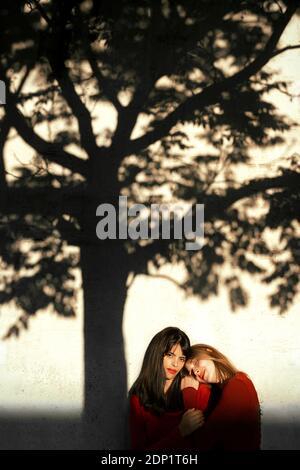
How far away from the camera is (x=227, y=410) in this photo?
6512mm

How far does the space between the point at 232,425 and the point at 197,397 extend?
47 cm

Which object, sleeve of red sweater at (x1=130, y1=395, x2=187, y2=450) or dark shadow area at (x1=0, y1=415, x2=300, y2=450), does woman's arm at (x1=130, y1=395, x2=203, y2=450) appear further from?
dark shadow area at (x1=0, y1=415, x2=300, y2=450)

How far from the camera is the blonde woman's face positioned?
A: 6727 mm

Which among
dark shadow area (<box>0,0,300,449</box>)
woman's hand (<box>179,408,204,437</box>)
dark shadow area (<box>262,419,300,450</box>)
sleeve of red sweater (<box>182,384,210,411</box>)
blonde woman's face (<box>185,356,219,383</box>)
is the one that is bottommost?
dark shadow area (<box>262,419,300,450</box>)

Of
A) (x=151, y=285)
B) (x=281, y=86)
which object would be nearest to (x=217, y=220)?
(x=151, y=285)

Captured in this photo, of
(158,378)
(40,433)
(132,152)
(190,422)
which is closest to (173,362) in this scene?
(158,378)

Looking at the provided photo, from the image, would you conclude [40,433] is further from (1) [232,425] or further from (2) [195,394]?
(1) [232,425]

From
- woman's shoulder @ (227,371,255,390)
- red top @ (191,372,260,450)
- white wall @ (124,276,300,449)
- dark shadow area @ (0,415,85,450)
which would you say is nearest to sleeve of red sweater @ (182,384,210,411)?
red top @ (191,372,260,450)

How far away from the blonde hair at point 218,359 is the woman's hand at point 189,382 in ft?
0.73

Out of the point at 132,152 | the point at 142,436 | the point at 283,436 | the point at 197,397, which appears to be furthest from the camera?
the point at 132,152

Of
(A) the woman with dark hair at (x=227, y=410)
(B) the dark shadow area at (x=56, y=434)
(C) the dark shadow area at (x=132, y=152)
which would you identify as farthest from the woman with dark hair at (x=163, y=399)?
(B) the dark shadow area at (x=56, y=434)

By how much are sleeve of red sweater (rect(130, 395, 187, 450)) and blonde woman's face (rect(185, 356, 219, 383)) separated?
59cm
